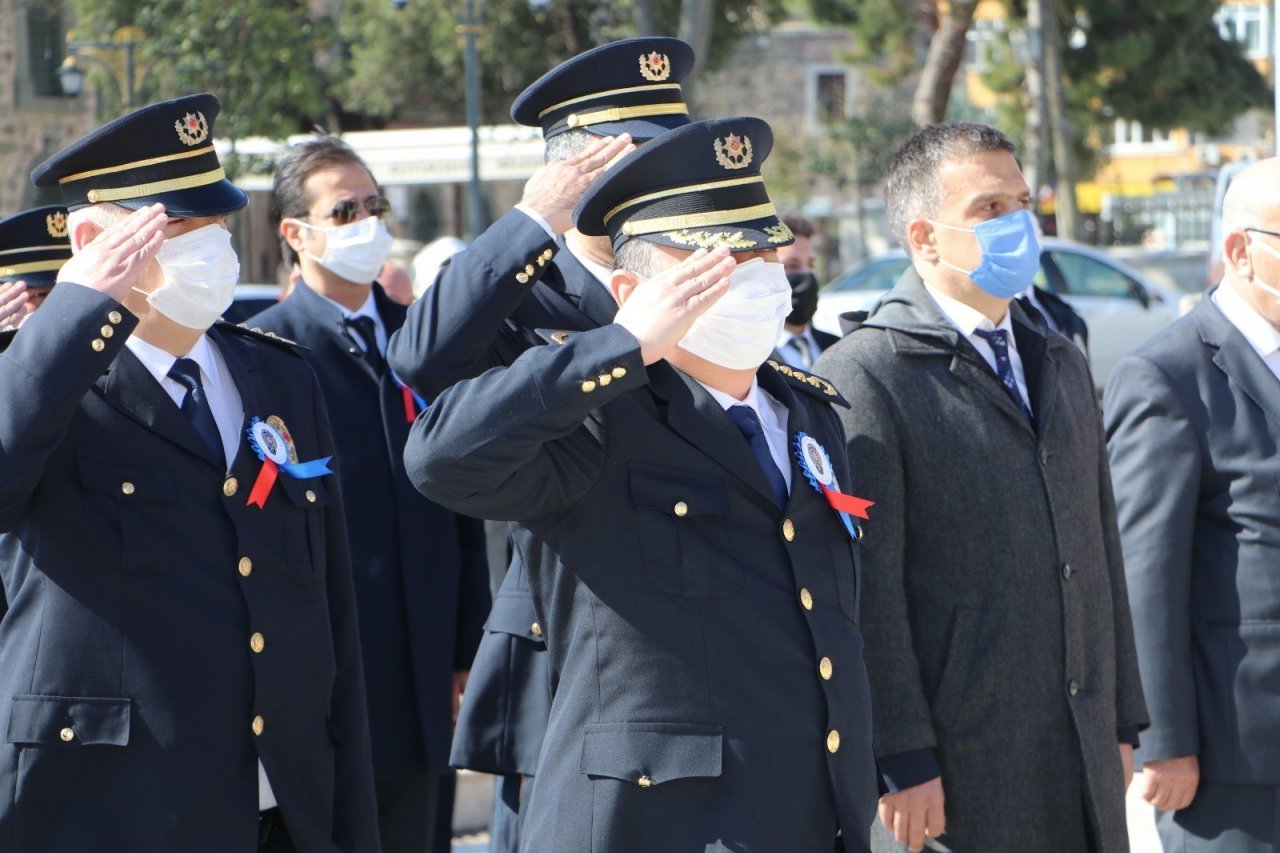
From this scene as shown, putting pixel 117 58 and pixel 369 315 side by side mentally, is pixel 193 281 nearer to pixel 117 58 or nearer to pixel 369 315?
pixel 369 315

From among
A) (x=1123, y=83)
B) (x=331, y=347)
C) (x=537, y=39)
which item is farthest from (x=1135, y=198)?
(x=331, y=347)

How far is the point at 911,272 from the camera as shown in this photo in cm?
410

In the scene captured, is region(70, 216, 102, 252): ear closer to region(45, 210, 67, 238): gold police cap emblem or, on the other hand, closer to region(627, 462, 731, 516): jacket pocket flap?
region(45, 210, 67, 238): gold police cap emblem

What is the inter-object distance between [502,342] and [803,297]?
128 inches

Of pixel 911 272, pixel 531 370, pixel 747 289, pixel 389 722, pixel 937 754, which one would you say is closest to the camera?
pixel 531 370

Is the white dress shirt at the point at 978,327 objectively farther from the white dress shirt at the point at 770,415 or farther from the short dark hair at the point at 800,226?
the short dark hair at the point at 800,226

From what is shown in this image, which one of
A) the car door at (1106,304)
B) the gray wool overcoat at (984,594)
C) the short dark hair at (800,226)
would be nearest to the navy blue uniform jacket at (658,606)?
the gray wool overcoat at (984,594)

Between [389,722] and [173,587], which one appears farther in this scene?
[389,722]

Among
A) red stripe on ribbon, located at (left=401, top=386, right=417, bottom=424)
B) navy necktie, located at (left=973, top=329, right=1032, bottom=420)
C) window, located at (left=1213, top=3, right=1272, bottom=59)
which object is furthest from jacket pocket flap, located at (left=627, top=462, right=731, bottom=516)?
window, located at (left=1213, top=3, right=1272, bottom=59)

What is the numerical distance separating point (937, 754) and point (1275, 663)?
820mm

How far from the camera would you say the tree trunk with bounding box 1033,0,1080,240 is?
25.6 meters

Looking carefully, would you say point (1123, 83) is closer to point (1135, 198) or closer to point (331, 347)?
point (1135, 198)

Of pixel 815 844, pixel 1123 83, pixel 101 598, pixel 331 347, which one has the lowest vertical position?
pixel 815 844

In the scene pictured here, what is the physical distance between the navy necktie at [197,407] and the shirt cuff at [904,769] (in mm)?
1499
